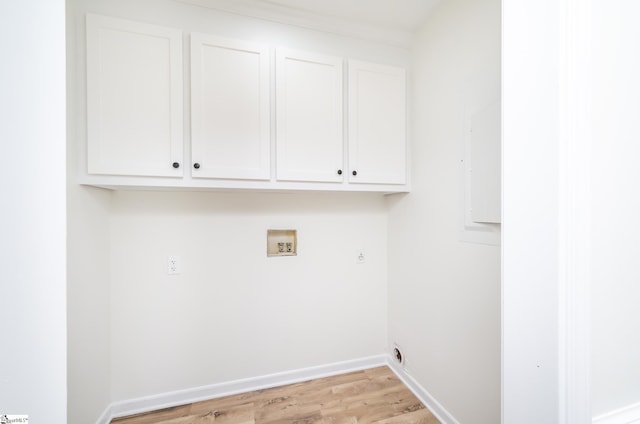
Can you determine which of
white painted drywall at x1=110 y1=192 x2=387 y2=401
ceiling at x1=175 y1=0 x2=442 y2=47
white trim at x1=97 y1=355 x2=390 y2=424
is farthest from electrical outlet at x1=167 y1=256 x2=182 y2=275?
ceiling at x1=175 y1=0 x2=442 y2=47

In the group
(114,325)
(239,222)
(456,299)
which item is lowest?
(114,325)

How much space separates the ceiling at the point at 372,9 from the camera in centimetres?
147

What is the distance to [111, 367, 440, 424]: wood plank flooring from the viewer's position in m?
1.44

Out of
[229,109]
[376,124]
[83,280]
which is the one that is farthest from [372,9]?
[83,280]

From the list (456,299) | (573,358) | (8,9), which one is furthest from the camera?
(456,299)

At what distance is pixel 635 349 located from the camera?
56cm

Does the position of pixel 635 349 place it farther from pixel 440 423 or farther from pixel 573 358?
pixel 440 423

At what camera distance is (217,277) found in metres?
1.65

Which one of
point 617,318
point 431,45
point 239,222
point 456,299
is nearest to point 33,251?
point 617,318

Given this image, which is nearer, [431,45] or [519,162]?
[519,162]

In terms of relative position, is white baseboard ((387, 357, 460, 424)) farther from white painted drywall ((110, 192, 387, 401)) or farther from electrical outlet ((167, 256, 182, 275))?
electrical outlet ((167, 256, 182, 275))

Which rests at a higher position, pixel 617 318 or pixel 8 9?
pixel 8 9

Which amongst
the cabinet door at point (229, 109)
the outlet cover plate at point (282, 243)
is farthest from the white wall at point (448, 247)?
the cabinet door at point (229, 109)

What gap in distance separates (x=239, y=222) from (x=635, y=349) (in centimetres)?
178
